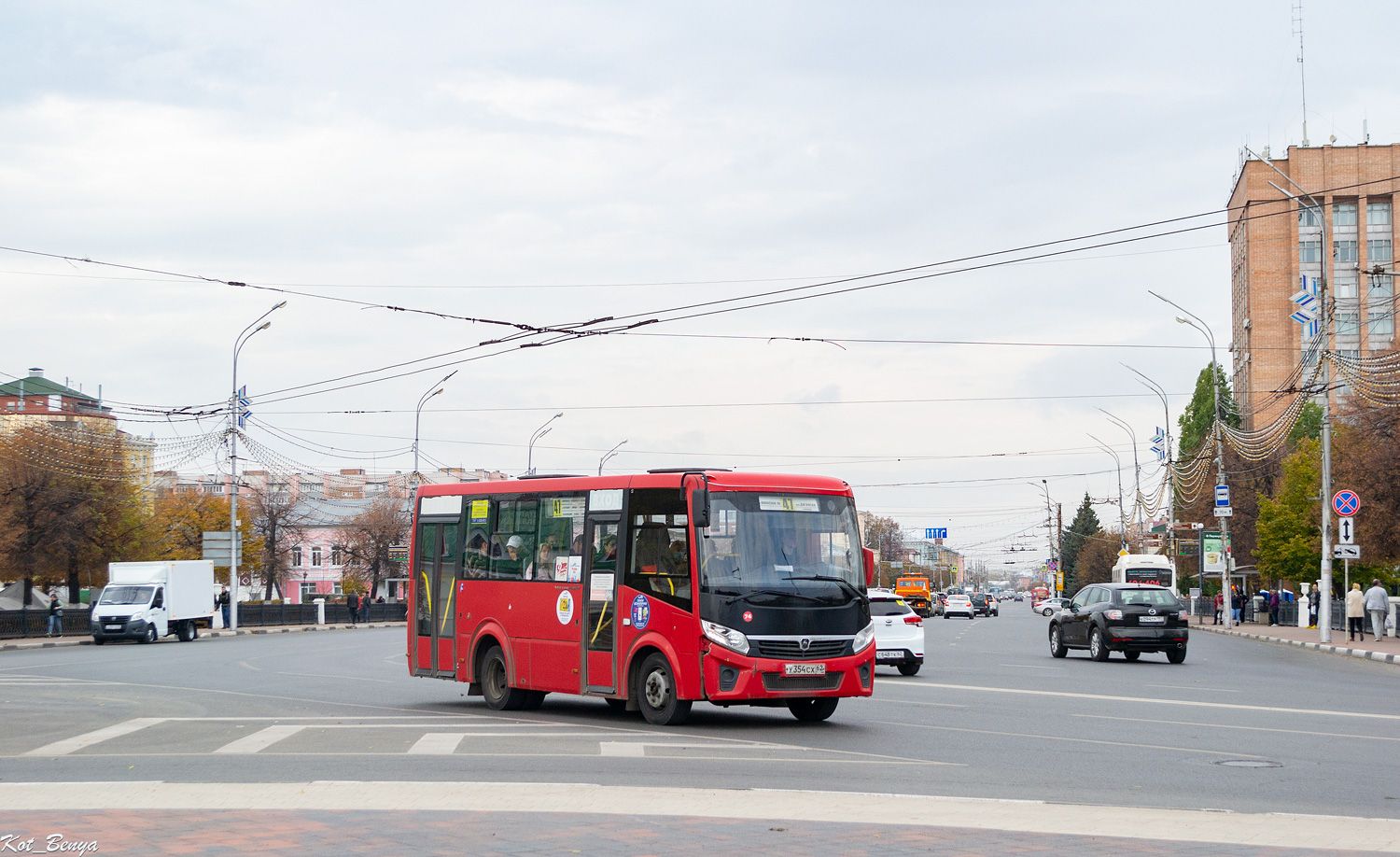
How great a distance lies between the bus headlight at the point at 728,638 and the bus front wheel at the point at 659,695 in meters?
0.73

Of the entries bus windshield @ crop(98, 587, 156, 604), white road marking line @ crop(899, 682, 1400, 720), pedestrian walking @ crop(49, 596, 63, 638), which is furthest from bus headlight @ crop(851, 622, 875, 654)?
pedestrian walking @ crop(49, 596, 63, 638)

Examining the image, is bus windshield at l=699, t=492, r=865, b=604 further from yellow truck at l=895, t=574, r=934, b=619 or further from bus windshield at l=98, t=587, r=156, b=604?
yellow truck at l=895, t=574, r=934, b=619

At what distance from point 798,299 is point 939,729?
448 inches

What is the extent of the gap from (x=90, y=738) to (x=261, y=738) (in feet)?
6.41

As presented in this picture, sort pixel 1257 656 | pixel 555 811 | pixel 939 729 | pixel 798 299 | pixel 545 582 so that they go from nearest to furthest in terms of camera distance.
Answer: pixel 555 811 → pixel 939 729 → pixel 545 582 → pixel 798 299 → pixel 1257 656

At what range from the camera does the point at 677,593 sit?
15141 millimetres

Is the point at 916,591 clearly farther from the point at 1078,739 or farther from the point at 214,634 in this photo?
the point at 1078,739

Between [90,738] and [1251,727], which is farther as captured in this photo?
[1251,727]

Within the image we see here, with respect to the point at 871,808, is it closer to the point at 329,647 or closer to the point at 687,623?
the point at 687,623

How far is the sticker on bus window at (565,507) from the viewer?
55.1ft

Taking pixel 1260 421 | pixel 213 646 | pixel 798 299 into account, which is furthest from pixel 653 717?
pixel 1260 421

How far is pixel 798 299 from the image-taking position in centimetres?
2472

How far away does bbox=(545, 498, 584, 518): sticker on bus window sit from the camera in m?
16.8

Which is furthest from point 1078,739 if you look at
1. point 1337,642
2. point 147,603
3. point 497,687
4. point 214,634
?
point 214,634
